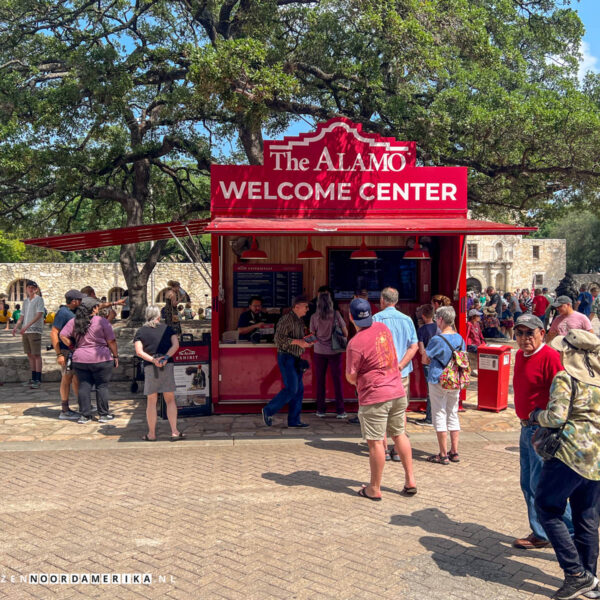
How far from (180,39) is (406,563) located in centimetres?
1808

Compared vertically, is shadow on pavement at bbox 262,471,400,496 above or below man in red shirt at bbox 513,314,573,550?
below

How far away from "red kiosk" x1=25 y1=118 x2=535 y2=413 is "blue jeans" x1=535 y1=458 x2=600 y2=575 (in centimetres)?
473

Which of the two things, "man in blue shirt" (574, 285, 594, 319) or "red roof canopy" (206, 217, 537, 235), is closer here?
"red roof canopy" (206, 217, 537, 235)

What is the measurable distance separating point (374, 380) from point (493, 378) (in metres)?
4.57

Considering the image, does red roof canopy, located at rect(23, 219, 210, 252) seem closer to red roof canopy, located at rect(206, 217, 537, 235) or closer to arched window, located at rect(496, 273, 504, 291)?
red roof canopy, located at rect(206, 217, 537, 235)

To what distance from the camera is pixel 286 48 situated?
15.7 meters

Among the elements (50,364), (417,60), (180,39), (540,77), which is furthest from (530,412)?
(540,77)

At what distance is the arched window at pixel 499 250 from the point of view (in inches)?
2333

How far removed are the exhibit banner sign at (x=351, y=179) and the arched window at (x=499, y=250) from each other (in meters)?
51.9

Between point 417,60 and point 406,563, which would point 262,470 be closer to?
point 406,563

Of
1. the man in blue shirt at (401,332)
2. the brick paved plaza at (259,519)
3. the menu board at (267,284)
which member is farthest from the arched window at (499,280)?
the man in blue shirt at (401,332)

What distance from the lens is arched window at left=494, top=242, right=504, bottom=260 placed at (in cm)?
5925

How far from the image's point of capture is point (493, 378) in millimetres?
9570

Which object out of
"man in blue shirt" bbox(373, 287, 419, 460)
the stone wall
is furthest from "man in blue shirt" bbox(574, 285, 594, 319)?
the stone wall
